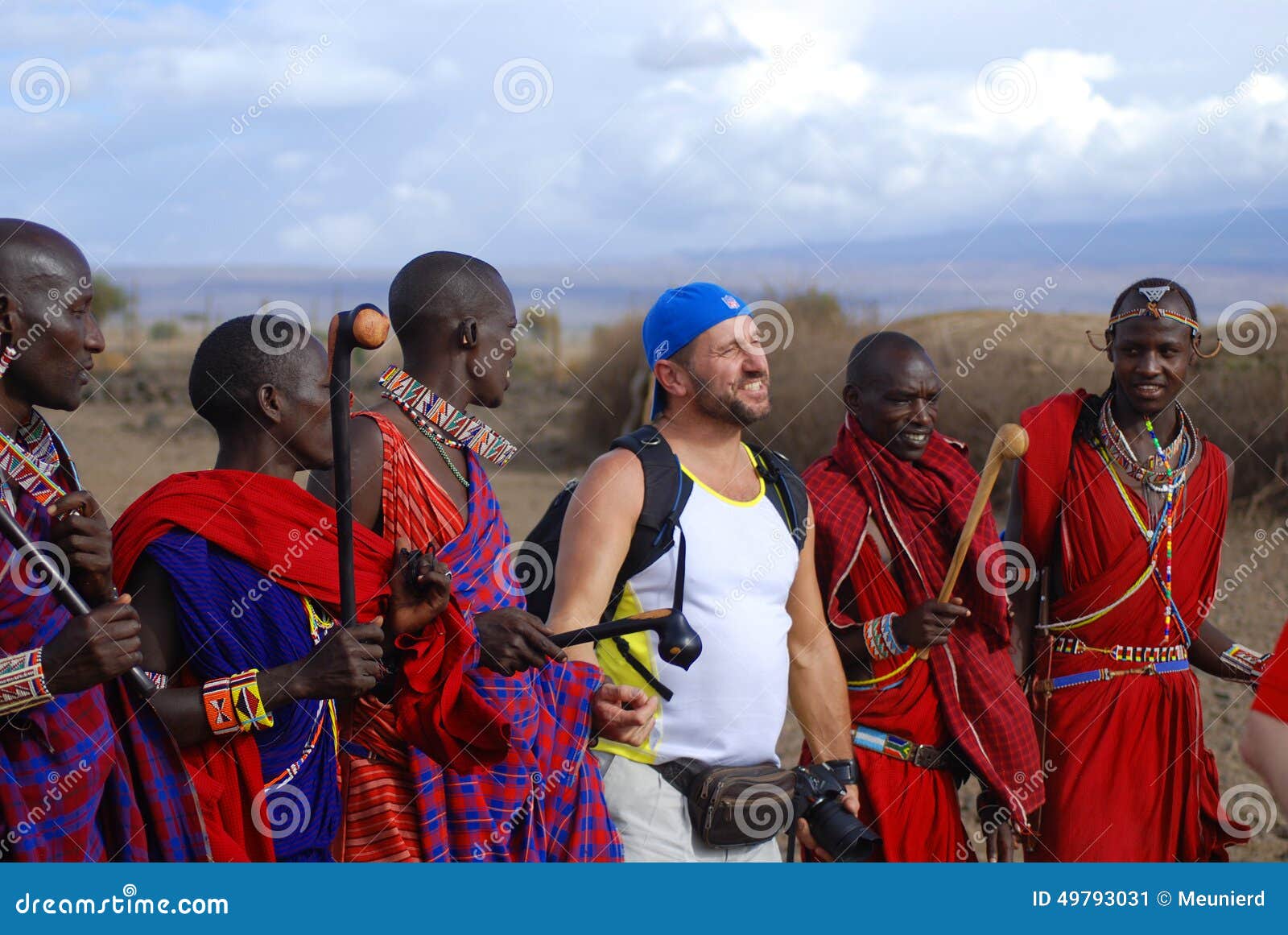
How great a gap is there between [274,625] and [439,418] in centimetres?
66

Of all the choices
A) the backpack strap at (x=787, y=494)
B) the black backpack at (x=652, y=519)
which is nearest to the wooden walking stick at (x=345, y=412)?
the black backpack at (x=652, y=519)

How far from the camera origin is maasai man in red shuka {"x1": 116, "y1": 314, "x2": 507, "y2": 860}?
10.9 ft

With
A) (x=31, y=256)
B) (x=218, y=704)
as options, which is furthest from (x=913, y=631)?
(x=31, y=256)

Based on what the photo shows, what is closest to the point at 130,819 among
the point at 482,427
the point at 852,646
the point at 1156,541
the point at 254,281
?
the point at 482,427

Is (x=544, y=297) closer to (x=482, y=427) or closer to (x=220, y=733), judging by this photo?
(x=482, y=427)

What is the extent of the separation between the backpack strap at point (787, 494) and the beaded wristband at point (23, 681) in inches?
80.0

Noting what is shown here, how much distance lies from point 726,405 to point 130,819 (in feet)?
6.21

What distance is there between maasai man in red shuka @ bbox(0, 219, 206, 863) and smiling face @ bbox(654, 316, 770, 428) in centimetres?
164

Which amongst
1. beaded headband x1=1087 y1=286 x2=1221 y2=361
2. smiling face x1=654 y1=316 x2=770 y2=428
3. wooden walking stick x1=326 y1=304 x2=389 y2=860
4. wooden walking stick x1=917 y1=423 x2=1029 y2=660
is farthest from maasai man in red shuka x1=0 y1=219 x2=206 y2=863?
beaded headband x1=1087 y1=286 x2=1221 y2=361

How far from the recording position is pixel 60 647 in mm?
3016

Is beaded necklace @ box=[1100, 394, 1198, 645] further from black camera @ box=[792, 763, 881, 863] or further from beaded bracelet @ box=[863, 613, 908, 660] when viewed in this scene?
black camera @ box=[792, 763, 881, 863]

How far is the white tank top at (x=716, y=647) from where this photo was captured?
4.02 metres

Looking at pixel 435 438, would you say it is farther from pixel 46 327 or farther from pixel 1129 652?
pixel 1129 652

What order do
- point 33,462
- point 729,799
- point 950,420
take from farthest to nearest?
point 950,420 < point 729,799 < point 33,462
